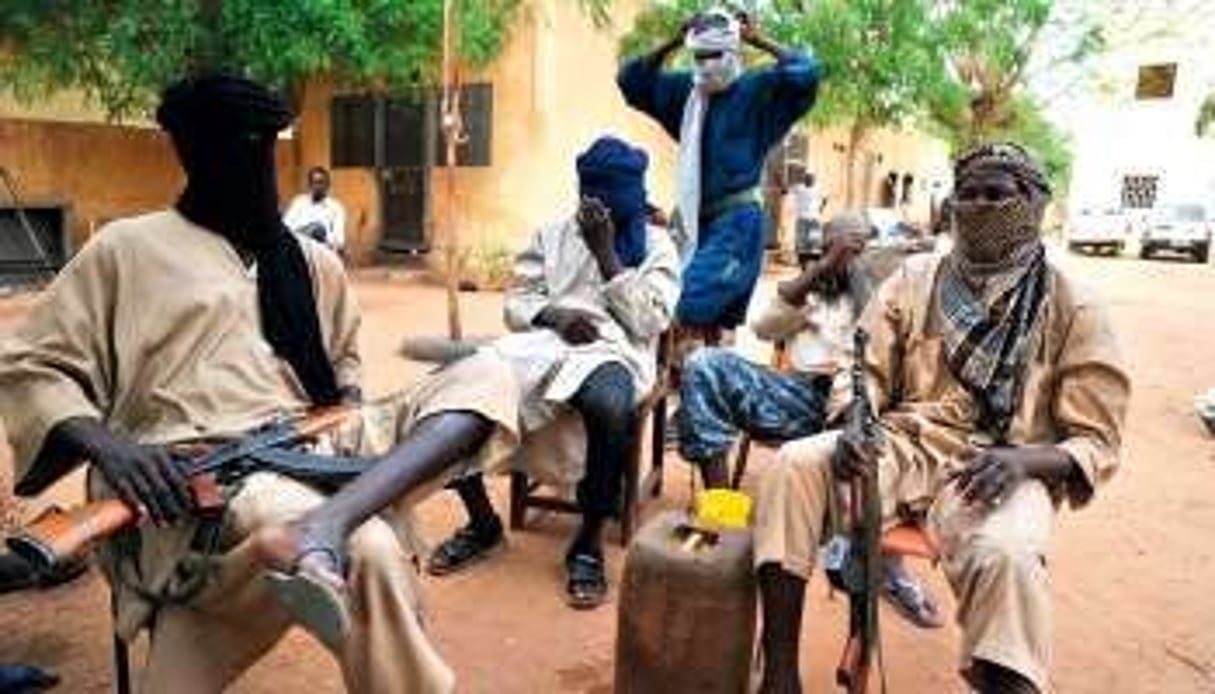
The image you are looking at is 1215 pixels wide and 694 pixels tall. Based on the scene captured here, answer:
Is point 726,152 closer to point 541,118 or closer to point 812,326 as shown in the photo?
point 812,326

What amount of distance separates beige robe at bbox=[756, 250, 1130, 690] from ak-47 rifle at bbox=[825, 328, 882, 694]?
0.31 ft

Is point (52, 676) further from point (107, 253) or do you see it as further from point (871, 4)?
point (871, 4)

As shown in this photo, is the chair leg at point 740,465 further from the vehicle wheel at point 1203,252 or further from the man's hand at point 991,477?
the vehicle wheel at point 1203,252

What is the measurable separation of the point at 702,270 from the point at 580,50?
9417 millimetres

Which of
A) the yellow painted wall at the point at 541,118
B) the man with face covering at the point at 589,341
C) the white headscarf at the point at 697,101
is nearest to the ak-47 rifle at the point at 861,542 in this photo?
the man with face covering at the point at 589,341

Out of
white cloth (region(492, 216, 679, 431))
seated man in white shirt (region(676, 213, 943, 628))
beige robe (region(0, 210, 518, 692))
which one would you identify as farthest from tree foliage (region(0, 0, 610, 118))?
beige robe (region(0, 210, 518, 692))

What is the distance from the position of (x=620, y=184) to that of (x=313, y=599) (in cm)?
259

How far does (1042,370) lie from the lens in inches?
117

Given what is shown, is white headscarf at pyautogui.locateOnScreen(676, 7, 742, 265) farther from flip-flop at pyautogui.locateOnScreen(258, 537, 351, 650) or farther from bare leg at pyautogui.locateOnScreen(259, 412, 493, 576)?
flip-flop at pyautogui.locateOnScreen(258, 537, 351, 650)

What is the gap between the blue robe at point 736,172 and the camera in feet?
15.9

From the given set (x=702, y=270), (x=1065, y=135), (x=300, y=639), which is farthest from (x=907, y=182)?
(x=300, y=639)

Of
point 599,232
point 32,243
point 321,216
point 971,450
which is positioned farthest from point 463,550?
point 32,243

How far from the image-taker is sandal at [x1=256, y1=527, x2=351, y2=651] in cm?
178

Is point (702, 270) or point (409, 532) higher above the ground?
point (702, 270)
